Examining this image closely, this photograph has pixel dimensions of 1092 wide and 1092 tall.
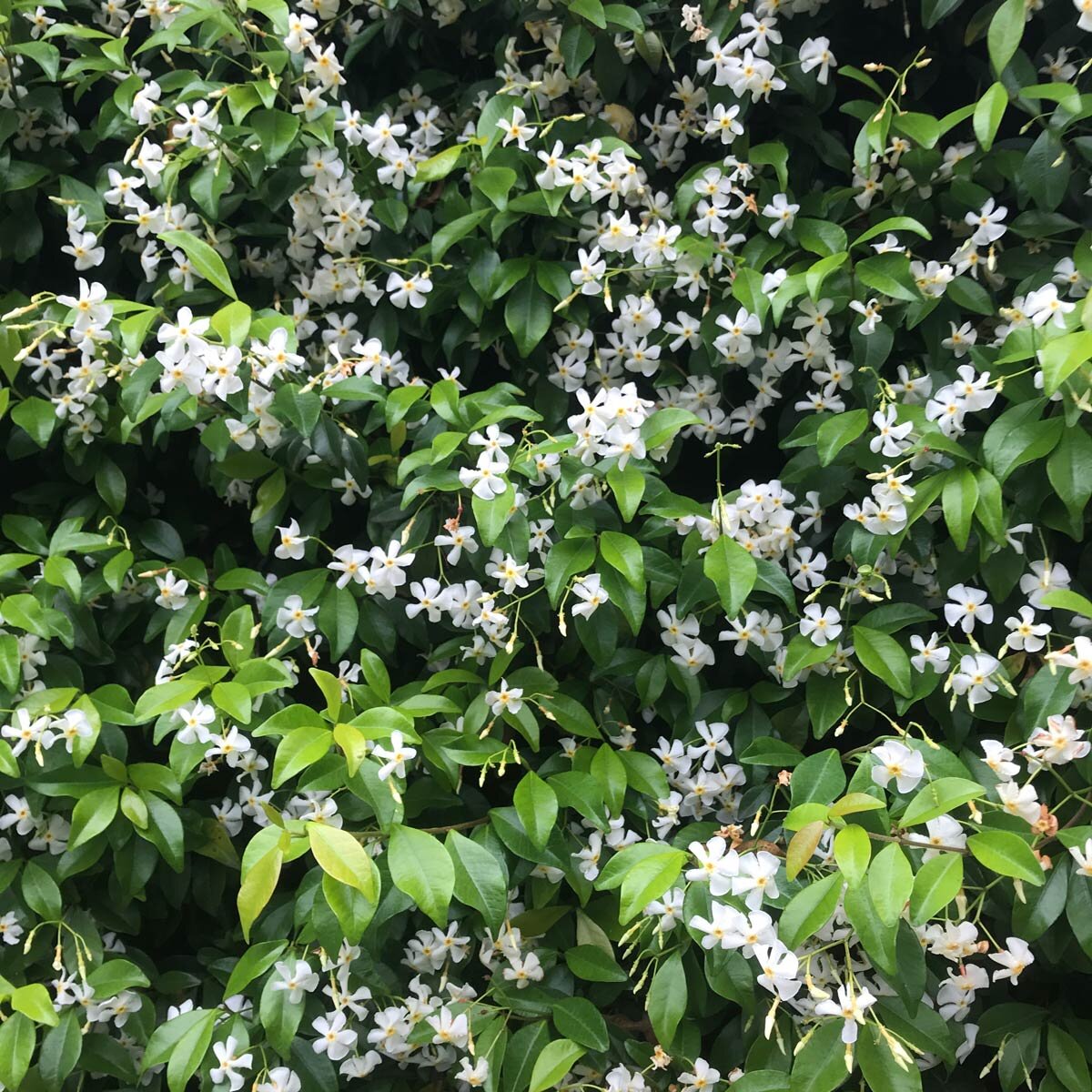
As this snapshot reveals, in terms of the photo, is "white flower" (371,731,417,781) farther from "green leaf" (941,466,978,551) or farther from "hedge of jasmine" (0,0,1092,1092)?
"green leaf" (941,466,978,551)

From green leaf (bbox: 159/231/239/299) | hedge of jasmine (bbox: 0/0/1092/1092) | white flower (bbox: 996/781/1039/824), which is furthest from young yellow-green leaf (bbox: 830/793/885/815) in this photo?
green leaf (bbox: 159/231/239/299)

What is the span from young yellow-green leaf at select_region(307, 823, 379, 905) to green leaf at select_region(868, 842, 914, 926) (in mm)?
574

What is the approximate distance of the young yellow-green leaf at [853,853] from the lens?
1.05 m

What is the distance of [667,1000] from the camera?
126 centimetres

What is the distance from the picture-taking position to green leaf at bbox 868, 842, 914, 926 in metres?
1.03

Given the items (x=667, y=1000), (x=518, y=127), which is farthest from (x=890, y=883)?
(x=518, y=127)

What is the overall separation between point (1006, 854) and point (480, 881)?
0.65 m

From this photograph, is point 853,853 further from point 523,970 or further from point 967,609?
point 523,970

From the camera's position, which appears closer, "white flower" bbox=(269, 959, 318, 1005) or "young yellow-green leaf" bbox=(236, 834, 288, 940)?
A: "young yellow-green leaf" bbox=(236, 834, 288, 940)

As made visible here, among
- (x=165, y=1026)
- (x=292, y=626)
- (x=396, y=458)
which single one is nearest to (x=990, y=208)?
(x=396, y=458)

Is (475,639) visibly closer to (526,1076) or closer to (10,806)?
(526,1076)

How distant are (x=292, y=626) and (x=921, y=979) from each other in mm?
1013

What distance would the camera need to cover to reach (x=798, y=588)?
154cm

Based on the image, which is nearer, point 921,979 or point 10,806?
point 921,979
